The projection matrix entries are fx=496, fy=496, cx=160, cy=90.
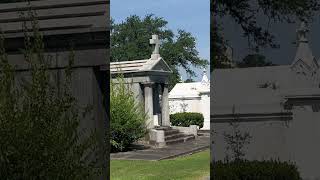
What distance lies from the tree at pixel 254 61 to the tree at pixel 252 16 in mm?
73

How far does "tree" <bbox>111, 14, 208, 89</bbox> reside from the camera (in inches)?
872

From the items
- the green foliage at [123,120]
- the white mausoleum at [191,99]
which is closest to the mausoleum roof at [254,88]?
the green foliage at [123,120]

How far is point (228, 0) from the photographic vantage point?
15.9ft

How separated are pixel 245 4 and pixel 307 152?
153cm

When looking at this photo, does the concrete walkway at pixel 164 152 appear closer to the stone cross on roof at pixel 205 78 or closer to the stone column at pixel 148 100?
the stone column at pixel 148 100

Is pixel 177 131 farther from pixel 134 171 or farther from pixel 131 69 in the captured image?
pixel 134 171

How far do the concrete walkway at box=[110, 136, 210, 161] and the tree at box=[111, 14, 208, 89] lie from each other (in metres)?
5.44

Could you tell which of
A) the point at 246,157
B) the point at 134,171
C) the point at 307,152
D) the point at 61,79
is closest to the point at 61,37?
the point at 61,79

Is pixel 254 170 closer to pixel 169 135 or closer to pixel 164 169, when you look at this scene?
pixel 164 169

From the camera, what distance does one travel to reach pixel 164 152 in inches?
631

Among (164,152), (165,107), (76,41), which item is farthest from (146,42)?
(76,41)

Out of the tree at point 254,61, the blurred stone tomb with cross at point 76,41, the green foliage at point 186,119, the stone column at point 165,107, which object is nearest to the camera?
the tree at point 254,61

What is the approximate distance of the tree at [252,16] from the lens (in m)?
4.76

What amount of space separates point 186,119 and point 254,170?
20047 millimetres
